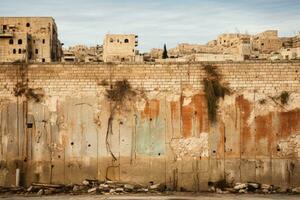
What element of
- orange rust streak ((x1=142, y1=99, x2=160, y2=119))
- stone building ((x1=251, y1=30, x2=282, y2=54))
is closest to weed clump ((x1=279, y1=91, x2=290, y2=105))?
orange rust streak ((x1=142, y1=99, x2=160, y2=119))

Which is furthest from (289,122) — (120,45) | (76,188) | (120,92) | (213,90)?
(120,45)

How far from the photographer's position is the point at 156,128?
48.0 ft

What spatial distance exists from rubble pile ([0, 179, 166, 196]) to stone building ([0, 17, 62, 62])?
38904mm

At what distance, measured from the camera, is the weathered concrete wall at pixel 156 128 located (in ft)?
47.3

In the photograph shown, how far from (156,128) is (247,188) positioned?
3.68m

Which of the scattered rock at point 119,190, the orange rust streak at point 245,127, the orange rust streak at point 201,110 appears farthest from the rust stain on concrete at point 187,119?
the scattered rock at point 119,190

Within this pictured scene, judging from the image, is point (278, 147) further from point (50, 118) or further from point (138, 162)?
point (50, 118)

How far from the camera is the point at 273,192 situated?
46.0 feet

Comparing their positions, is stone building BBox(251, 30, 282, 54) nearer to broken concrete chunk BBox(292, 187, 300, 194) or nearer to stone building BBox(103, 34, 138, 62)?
stone building BBox(103, 34, 138, 62)

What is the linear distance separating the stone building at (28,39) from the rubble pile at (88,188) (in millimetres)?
38904

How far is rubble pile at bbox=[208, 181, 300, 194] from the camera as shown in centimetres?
1404

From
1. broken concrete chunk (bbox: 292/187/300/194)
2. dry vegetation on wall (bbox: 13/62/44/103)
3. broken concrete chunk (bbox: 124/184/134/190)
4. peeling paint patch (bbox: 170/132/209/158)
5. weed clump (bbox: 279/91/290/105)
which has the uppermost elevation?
dry vegetation on wall (bbox: 13/62/44/103)

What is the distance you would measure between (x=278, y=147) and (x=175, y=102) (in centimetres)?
386

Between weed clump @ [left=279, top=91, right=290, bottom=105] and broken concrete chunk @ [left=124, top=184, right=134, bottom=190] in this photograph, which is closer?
broken concrete chunk @ [left=124, top=184, right=134, bottom=190]
